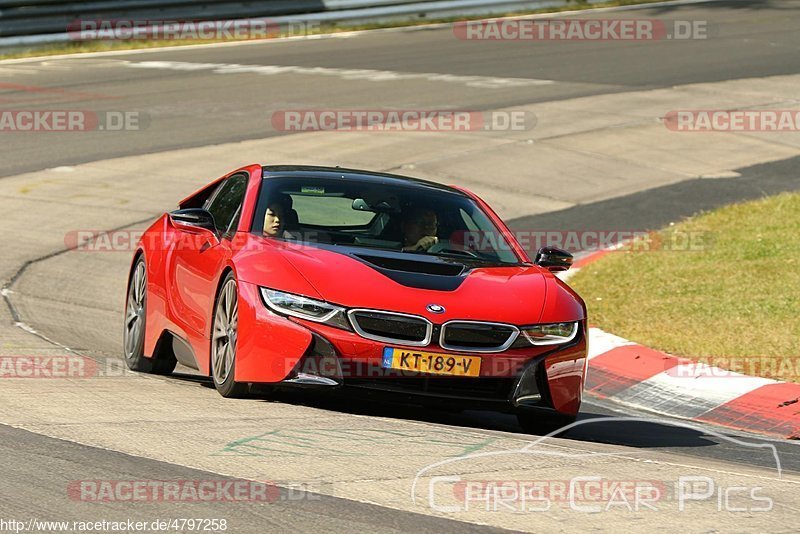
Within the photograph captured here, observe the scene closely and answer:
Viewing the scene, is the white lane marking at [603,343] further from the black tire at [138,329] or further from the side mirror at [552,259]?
the black tire at [138,329]

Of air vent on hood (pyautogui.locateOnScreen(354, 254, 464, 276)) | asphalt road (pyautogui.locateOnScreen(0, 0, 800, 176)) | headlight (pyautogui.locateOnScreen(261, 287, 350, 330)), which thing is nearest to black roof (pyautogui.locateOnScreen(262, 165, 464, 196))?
air vent on hood (pyautogui.locateOnScreen(354, 254, 464, 276))

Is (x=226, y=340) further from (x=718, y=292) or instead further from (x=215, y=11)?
(x=215, y=11)

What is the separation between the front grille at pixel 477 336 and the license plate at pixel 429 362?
0.06 m

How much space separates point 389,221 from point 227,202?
3.55 feet

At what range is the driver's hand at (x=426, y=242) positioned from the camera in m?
8.20

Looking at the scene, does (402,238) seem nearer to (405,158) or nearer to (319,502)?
(319,502)

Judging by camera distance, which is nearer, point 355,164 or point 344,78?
point 355,164

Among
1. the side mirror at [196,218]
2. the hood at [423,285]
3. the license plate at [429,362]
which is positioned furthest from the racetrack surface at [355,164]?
the side mirror at [196,218]

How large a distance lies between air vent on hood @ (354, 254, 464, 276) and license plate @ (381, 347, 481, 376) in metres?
0.63

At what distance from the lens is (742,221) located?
1463 centimetres

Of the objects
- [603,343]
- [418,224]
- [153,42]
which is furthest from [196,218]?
[153,42]

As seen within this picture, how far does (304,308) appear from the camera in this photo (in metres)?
7.07

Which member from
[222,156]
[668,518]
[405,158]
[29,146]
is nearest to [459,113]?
[405,158]

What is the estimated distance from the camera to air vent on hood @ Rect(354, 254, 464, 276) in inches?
296
